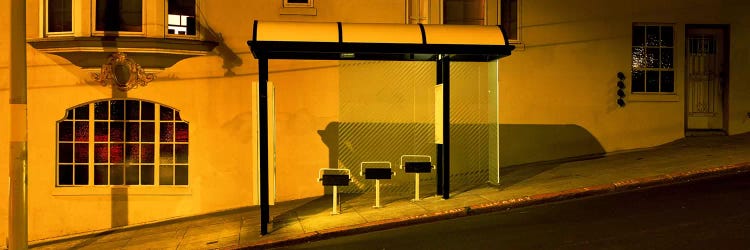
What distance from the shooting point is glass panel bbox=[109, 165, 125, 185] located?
49.3ft

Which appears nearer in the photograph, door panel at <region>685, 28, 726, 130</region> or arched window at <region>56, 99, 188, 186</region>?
arched window at <region>56, 99, 188, 186</region>

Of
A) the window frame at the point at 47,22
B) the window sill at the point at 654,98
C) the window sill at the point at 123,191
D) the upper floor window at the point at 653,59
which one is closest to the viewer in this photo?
the window frame at the point at 47,22

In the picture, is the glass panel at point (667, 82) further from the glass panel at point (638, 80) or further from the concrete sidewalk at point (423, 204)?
the concrete sidewalk at point (423, 204)

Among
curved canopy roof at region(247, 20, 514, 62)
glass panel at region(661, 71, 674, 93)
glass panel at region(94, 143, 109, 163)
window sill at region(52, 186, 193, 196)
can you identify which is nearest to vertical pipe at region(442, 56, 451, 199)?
curved canopy roof at region(247, 20, 514, 62)

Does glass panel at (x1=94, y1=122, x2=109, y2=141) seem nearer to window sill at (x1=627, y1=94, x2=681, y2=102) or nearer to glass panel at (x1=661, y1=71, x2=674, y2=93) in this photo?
window sill at (x1=627, y1=94, x2=681, y2=102)

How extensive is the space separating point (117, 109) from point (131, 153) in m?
0.90

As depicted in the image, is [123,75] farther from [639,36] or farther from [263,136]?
[639,36]

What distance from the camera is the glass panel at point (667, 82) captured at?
16.6 meters

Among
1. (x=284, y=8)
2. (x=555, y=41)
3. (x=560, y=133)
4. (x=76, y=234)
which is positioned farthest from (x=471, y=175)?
(x=76, y=234)

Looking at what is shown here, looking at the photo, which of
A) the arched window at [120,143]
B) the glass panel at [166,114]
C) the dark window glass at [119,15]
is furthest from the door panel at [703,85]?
the dark window glass at [119,15]

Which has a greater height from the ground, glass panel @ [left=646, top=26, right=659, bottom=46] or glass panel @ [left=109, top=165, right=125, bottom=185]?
glass panel @ [left=646, top=26, right=659, bottom=46]

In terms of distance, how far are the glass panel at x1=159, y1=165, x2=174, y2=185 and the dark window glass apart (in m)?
2.72

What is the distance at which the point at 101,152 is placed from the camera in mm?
15008

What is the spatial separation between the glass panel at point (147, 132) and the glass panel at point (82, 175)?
4.06 feet
